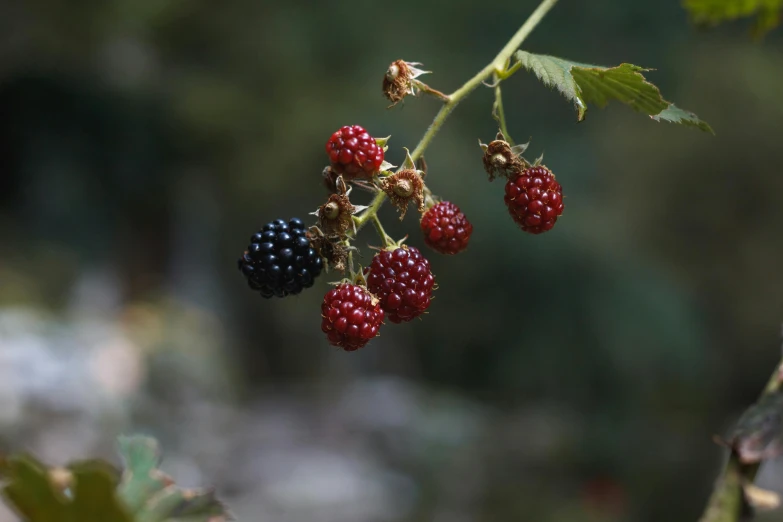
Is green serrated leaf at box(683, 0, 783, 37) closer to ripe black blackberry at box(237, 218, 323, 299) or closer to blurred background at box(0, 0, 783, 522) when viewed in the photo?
ripe black blackberry at box(237, 218, 323, 299)

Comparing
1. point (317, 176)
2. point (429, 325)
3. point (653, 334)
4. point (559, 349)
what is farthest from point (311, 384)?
point (653, 334)

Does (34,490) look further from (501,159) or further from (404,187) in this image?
(501,159)

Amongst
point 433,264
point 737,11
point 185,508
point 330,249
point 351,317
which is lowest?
point 185,508

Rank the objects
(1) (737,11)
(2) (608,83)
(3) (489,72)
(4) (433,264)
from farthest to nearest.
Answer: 1. (4) (433,264)
2. (1) (737,11)
3. (2) (608,83)
4. (3) (489,72)

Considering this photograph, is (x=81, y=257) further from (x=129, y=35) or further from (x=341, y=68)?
(x=341, y=68)

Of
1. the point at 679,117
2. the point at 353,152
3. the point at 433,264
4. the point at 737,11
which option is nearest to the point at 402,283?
the point at 353,152

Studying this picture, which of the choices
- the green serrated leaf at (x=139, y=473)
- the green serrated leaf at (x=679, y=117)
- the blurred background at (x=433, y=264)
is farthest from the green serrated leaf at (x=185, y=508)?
the blurred background at (x=433, y=264)

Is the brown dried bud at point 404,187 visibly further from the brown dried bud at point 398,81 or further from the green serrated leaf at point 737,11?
the green serrated leaf at point 737,11
